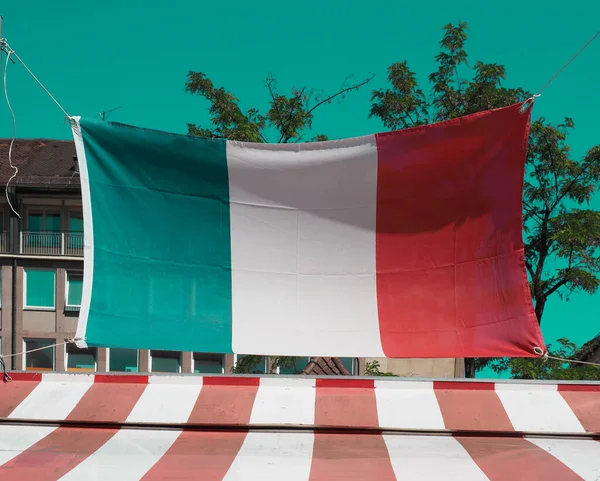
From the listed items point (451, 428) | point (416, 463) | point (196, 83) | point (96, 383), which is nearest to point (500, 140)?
point (451, 428)

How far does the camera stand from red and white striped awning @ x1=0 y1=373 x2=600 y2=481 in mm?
3680

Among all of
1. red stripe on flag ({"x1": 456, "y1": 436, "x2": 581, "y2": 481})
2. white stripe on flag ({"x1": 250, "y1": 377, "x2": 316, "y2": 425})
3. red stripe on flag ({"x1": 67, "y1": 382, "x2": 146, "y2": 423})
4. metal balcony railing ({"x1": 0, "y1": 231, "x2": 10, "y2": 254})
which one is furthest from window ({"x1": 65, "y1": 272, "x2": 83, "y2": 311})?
red stripe on flag ({"x1": 456, "y1": 436, "x2": 581, "y2": 481})

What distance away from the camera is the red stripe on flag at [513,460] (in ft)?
11.7

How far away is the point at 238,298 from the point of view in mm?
4824

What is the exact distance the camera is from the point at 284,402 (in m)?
4.49

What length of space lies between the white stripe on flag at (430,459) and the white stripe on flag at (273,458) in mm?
465

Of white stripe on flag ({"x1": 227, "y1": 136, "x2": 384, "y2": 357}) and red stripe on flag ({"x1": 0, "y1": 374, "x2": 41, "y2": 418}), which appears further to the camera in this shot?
white stripe on flag ({"x1": 227, "y1": 136, "x2": 384, "y2": 357})

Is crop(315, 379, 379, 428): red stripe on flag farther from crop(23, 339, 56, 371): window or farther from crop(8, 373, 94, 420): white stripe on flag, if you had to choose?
crop(23, 339, 56, 371): window

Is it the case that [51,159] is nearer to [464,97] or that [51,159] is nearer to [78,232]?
[78,232]

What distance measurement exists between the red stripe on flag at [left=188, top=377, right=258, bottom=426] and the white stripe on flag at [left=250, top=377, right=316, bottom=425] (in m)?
0.05

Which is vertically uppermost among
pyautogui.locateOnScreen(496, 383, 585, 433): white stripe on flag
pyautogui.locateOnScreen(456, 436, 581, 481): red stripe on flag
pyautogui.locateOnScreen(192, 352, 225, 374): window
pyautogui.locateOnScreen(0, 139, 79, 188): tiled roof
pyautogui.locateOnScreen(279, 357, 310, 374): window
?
pyautogui.locateOnScreen(0, 139, 79, 188): tiled roof

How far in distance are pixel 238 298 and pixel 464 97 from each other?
1259 centimetres

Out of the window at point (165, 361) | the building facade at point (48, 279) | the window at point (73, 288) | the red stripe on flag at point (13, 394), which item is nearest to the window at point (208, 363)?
the building facade at point (48, 279)

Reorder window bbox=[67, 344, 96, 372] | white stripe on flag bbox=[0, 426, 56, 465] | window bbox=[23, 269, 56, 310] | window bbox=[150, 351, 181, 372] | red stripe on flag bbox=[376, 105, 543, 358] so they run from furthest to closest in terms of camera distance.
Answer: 1. window bbox=[23, 269, 56, 310]
2. window bbox=[67, 344, 96, 372]
3. window bbox=[150, 351, 181, 372]
4. red stripe on flag bbox=[376, 105, 543, 358]
5. white stripe on flag bbox=[0, 426, 56, 465]
